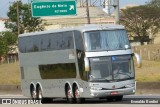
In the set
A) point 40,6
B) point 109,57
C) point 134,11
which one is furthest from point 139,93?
point 134,11

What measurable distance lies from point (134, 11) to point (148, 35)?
8020 millimetres

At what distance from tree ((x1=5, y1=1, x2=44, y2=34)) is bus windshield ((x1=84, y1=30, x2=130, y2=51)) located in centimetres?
6518

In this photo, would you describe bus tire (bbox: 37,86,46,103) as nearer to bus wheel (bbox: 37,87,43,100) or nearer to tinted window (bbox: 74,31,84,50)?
bus wheel (bbox: 37,87,43,100)

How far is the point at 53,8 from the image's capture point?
42938 mm

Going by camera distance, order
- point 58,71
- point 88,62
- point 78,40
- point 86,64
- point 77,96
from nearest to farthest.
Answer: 1. point 86,64
2. point 88,62
3. point 78,40
4. point 77,96
5. point 58,71

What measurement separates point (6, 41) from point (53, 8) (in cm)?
6083

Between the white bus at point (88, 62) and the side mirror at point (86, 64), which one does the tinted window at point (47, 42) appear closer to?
the white bus at point (88, 62)

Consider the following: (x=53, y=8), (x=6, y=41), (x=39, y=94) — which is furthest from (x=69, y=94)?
(x=6, y=41)

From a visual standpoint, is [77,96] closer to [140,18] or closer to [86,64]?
[86,64]

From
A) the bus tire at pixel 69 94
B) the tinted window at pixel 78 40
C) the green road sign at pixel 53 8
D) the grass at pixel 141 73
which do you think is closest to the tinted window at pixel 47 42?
the tinted window at pixel 78 40

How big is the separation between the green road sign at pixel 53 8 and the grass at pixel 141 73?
6.10 m

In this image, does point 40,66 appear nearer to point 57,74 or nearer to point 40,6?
point 57,74

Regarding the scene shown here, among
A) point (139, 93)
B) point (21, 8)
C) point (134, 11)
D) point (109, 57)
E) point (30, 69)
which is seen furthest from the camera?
point (134, 11)

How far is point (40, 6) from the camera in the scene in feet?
141
